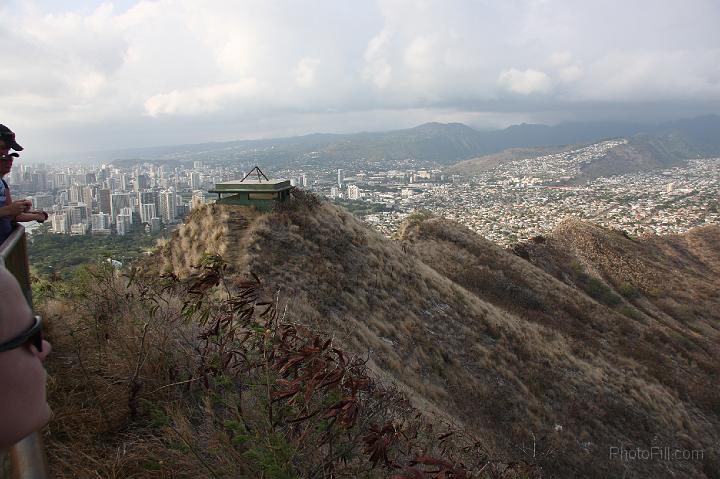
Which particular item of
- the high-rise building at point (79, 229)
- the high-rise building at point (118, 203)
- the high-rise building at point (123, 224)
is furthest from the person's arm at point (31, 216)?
the high-rise building at point (118, 203)

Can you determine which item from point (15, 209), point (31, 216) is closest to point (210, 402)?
point (15, 209)

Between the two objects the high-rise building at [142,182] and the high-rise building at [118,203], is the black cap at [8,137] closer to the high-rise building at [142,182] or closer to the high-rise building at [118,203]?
the high-rise building at [118,203]

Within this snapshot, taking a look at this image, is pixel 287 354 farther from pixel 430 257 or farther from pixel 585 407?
pixel 430 257

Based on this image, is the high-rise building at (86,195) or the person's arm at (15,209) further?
the high-rise building at (86,195)

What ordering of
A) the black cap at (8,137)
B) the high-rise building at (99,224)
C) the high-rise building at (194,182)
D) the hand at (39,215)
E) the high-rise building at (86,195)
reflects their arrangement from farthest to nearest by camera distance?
the high-rise building at (194,182)
the high-rise building at (86,195)
the high-rise building at (99,224)
the hand at (39,215)
the black cap at (8,137)

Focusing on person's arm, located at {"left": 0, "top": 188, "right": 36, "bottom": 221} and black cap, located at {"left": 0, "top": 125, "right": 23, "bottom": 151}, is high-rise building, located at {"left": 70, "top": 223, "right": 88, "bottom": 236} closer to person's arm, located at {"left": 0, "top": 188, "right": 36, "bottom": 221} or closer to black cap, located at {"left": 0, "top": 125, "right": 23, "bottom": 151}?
person's arm, located at {"left": 0, "top": 188, "right": 36, "bottom": 221}

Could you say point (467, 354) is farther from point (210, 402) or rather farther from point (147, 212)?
point (147, 212)
